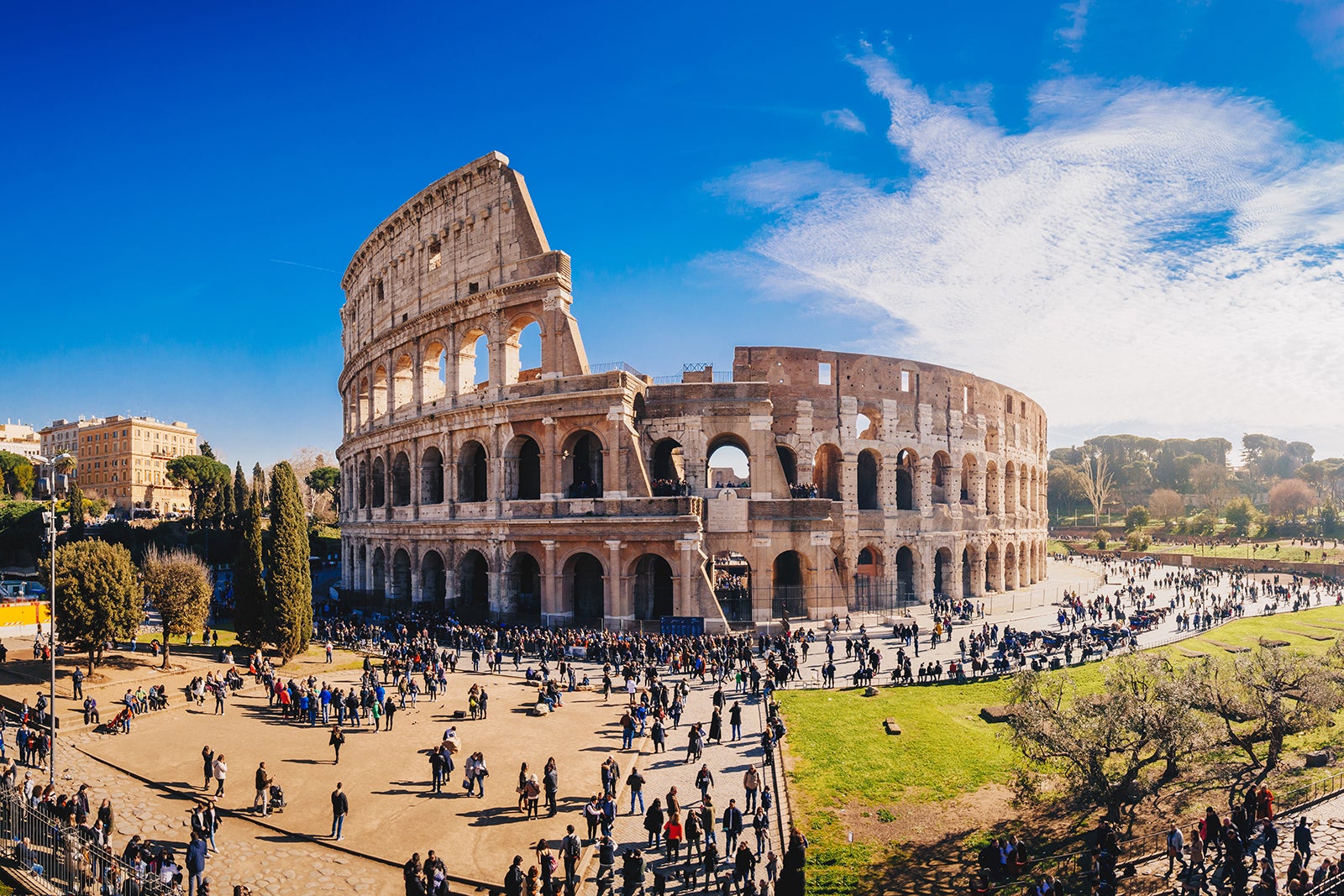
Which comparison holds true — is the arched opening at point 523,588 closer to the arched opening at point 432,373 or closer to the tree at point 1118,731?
the arched opening at point 432,373

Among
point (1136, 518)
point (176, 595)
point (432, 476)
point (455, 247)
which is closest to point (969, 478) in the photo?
point (432, 476)

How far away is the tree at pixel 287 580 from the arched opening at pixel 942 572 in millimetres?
32042

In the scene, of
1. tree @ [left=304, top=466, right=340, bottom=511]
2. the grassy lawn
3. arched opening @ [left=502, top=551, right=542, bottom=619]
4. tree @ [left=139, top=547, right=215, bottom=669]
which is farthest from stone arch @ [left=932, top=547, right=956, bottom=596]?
→ tree @ [left=304, top=466, right=340, bottom=511]

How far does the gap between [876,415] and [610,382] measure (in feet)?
52.9

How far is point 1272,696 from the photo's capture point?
46.9 feet

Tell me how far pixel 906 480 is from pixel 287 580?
108 feet

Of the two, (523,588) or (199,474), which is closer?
(523,588)

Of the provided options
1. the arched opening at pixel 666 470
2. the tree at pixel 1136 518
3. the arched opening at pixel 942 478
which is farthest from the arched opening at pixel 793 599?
the tree at pixel 1136 518

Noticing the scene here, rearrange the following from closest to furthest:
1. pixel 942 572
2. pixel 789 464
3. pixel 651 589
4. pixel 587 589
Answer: pixel 651 589 → pixel 587 589 → pixel 789 464 → pixel 942 572

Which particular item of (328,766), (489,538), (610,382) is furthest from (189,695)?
(610,382)

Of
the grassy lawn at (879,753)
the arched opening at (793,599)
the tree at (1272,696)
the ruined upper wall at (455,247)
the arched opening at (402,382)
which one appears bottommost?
the grassy lawn at (879,753)

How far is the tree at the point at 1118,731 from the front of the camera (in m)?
13.2

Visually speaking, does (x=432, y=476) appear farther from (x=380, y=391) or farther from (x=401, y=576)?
(x=380, y=391)

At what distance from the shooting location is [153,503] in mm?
89062
